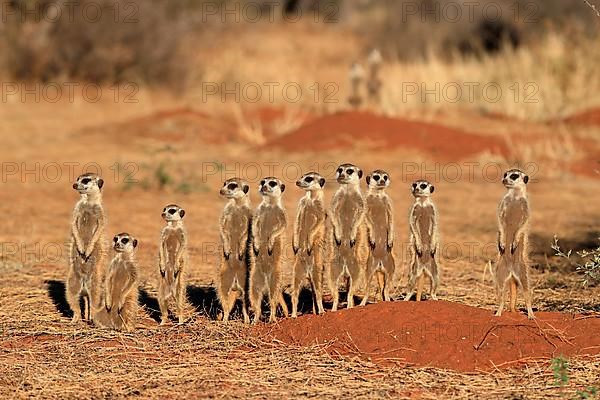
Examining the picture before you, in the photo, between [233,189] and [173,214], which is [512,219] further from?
[173,214]

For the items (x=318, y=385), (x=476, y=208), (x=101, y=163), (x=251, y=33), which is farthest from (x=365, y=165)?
(x=251, y=33)

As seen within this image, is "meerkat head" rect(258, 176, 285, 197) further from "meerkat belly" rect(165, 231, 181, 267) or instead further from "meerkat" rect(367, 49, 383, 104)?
"meerkat" rect(367, 49, 383, 104)

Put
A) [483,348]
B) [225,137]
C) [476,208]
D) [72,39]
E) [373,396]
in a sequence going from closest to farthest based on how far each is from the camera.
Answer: [373,396], [483,348], [476,208], [225,137], [72,39]

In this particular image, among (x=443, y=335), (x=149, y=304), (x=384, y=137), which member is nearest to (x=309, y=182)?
(x=443, y=335)

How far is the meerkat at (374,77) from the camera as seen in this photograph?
22406mm

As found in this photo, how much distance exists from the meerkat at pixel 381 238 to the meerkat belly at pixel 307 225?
44cm

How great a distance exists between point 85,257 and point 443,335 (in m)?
3.14

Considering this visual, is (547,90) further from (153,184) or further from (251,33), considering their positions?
(251,33)

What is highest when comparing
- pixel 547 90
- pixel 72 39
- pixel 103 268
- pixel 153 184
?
pixel 72 39

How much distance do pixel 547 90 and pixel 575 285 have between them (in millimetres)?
15049

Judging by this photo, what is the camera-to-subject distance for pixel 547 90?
24.7m

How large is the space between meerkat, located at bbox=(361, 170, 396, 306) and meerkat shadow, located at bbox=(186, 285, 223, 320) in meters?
1.23

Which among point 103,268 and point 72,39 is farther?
point 72,39

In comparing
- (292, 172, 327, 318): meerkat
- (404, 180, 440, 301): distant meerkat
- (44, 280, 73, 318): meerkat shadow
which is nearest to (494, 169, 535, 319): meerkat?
(404, 180, 440, 301): distant meerkat
